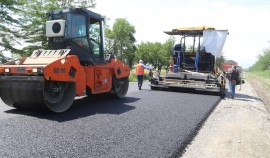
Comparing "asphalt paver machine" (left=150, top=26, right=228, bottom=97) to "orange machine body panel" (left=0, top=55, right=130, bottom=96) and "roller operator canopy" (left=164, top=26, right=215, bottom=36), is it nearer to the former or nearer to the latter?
"roller operator canopy" (left=164, top=26, right=215, bottom=36)

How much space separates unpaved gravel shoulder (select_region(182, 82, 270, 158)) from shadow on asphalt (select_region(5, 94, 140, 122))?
2.06m

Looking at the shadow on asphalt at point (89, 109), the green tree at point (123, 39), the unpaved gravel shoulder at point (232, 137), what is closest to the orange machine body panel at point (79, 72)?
the shadow on asphalt at point (89, 109)

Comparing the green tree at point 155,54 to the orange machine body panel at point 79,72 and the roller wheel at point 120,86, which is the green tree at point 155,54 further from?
the orange machine body panel at point 79,72

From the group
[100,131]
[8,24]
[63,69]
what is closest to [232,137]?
[100,131]

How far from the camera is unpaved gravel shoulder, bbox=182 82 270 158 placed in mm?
4773

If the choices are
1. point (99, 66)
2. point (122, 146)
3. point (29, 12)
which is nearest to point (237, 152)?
point (122, 146)

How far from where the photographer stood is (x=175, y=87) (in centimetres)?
1210

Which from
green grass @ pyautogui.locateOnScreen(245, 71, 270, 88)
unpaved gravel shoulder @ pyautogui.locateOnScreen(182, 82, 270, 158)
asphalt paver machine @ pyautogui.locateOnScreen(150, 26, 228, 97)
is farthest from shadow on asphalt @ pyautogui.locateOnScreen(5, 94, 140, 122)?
green grass @ pyautogui.locateOnScreen(245, 71, 270, 88)

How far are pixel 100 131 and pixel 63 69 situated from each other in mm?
1753

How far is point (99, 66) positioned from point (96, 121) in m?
2.23

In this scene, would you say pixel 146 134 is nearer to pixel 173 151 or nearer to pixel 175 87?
pixel 173 151

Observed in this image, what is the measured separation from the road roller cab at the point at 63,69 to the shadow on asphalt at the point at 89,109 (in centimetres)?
16

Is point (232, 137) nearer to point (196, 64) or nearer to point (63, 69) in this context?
point (63, 69)

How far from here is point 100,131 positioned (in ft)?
16.8
